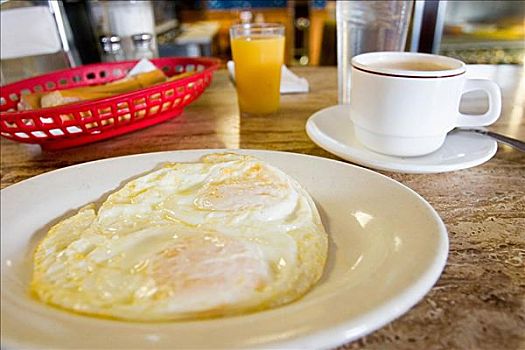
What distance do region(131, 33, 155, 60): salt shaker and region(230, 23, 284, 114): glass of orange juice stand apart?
1.67 ft

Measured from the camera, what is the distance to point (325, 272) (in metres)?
0.48

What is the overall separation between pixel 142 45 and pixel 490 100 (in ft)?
4.01

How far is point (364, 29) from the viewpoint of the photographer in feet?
4.00

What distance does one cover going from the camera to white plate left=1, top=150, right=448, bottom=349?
35cm

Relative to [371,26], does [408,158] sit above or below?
below

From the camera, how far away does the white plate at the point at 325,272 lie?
0.35m

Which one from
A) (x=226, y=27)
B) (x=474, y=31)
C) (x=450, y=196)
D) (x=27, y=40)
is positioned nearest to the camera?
(x=450, y=196)

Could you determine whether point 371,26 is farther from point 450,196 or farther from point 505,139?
point 450,196

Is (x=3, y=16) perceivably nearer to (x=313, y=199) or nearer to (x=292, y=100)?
(x=292, y=100)

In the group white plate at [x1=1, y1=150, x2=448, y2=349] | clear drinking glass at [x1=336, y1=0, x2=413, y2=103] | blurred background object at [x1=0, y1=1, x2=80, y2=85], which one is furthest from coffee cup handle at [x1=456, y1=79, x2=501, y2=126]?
blurred background object at [x1=0, y1=1, x2=80, y2=85]

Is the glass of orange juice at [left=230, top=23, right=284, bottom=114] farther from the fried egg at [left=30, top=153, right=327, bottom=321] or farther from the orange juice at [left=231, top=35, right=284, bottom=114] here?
the fried egg at [left=30, top=153, right=327, bottom=321]

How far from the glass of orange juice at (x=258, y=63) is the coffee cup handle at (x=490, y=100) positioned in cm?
53

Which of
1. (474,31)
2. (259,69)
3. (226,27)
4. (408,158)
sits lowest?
(226,27)

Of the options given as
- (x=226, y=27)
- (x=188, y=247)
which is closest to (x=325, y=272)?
(x=188, y=247)
